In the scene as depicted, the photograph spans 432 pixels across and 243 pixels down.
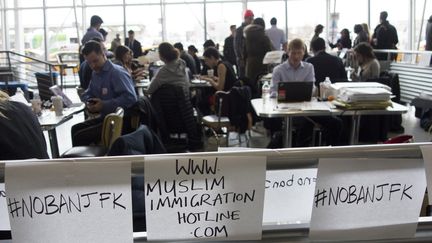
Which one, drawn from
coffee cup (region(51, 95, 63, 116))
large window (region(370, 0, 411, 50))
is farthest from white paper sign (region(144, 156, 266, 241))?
large window (region(370, 0, 411, 50))

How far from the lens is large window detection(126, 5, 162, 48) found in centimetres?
1331

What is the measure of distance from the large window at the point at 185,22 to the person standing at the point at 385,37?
17.8ft

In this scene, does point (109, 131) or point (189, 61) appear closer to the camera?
point (109, 131)

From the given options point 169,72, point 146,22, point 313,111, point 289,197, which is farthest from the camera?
point 146,22

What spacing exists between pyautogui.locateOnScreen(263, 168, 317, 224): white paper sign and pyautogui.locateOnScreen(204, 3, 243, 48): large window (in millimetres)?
12653

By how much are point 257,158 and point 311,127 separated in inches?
162

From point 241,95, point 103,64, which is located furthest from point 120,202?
point 241,95

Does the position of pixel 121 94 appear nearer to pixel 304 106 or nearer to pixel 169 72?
pixel 169 72

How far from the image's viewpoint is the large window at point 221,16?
43.8ft

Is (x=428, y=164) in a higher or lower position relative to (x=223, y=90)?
higher

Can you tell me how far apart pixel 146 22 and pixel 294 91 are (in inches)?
396

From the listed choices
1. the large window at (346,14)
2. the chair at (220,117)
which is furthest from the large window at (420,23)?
the chair at (220,117)

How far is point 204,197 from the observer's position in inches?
31.4

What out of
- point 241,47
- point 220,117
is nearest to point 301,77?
point 220,117
